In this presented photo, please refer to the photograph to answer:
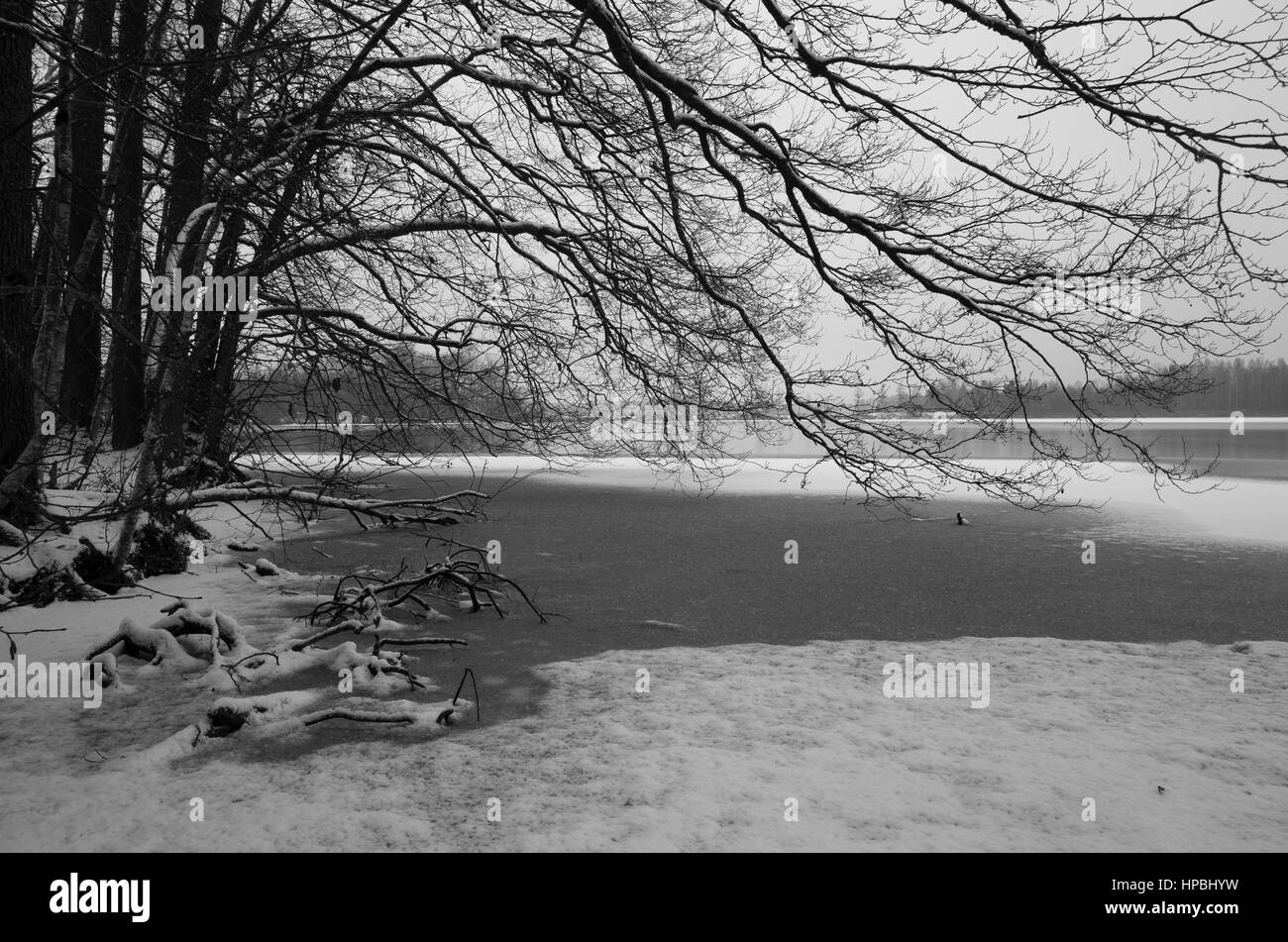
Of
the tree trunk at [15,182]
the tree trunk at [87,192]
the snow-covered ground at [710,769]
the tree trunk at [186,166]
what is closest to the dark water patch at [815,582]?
the snow-covered ground at [710,769]

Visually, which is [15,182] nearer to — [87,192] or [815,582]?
[87,192]

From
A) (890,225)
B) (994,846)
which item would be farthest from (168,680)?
(890,225)

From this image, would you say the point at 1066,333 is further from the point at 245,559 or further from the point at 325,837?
the point at 245,559

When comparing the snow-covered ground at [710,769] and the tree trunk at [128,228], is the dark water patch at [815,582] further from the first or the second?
the tree trunk at [128,228]

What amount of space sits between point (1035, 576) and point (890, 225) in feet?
17.3

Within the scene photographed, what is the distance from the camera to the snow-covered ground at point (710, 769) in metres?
3.70

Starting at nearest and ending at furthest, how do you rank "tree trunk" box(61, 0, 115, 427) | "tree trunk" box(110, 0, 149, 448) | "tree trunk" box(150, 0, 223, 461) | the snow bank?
the snow bank
"tree trunk" box(150, 0, 223, 461)
"tree trunk" box(61, 0, 115, 427)
"tree trunk" box(110, 0, 149, 448)

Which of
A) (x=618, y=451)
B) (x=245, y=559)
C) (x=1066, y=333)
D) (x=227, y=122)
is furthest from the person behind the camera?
(x=245, y=559)

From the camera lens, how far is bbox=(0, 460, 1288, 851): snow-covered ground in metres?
3.70

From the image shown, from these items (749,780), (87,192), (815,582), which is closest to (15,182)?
(87,192)

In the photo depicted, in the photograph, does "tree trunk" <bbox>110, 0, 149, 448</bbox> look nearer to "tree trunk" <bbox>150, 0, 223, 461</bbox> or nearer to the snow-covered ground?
"tree trunk" <bbox>150, 0, 223, 461</bbox>

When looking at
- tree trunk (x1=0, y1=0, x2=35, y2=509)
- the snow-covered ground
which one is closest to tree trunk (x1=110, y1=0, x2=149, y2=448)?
tree trunk (x1=0, y1=0, x2=35, y2=509)

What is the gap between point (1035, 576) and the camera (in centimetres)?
1018

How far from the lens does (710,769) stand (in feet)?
14.3
